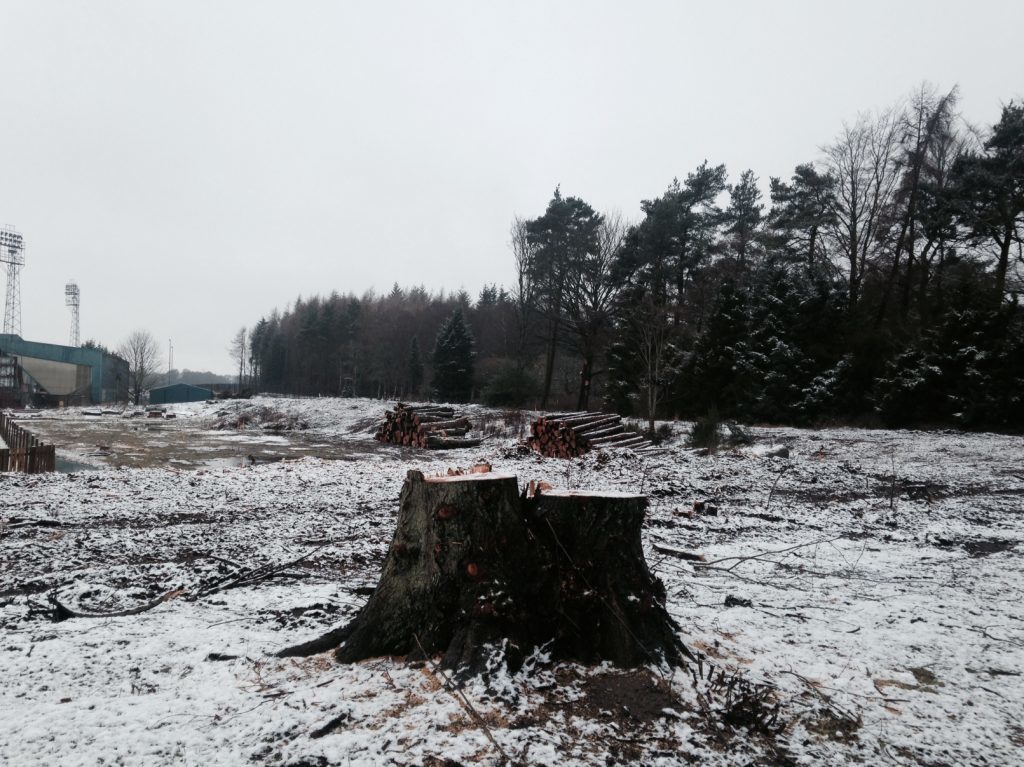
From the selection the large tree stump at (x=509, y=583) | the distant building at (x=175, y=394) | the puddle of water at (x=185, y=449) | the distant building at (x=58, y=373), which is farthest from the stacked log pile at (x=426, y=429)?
the distant building at (x=175, y=394)

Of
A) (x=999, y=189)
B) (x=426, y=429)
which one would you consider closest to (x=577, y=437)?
A: (x=426, y=429)

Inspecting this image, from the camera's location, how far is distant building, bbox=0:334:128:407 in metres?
54.6

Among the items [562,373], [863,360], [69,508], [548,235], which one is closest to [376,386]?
[562,373]

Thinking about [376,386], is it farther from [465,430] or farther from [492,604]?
[492,604]

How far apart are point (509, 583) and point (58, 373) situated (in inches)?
3056

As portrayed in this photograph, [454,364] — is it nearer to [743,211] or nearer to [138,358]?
[743,211]

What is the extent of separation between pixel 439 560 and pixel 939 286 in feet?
85.5

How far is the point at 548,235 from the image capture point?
3366 cm

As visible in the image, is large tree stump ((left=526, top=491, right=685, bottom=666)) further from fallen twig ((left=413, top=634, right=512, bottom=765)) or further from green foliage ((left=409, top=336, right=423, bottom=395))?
green foliage ((left=409, top=336, right=423, bottom=395))

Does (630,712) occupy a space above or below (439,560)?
below

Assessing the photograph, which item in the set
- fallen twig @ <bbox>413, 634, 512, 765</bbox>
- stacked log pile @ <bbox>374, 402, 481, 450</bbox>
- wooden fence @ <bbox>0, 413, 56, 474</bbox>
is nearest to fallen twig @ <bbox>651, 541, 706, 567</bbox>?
fallen twig @ <bbox>413, 634, 512, 765</bbox>

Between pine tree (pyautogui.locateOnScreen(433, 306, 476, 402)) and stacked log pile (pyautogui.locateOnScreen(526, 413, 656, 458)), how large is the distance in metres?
25.3

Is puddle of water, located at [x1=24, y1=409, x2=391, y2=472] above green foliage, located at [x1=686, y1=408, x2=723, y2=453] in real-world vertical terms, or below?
below

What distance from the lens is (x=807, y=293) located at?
22.9 metres
